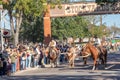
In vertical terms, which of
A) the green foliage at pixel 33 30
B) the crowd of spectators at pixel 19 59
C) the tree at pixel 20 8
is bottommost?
the crowd of spectators at pixel 19 59

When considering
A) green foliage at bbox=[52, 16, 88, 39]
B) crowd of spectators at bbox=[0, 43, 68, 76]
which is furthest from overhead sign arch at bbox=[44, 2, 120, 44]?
green foliage at bbox=[52, 16, 88, 39]

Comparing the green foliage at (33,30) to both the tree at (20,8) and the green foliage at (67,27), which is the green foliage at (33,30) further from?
the tree at (20,8)

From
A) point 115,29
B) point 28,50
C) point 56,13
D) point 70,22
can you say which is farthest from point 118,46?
point 115,29

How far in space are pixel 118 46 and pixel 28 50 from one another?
202ft

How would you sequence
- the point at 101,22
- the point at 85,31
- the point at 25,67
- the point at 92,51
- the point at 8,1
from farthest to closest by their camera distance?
the point at 101,22, the point at 85,31, the point at 8,1, the point at 25,67, the point at 92,51

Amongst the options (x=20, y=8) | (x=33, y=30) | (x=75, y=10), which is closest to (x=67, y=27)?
(x=33, y=30)

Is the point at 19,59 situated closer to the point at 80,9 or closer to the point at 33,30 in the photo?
the point at 80,9

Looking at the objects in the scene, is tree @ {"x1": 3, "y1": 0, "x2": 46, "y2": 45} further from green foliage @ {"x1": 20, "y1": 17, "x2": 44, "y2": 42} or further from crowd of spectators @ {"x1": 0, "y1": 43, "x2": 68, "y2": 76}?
green foliage @ {"x1": 20, "y1": 17, "x2": 44, "y2": 42}

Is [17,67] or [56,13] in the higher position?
Result: [56,13]

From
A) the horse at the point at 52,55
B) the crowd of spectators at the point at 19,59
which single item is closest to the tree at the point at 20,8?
the crowd of spectators at the point at 19,59

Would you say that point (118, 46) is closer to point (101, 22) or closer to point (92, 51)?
point (101, 22)

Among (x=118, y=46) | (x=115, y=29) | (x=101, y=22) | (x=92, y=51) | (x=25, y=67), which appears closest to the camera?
(x=92, y=51)

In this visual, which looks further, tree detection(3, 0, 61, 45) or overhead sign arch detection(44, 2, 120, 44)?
overhead sign arch detection(44, 2, 120, 44)

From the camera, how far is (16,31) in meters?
48.1
